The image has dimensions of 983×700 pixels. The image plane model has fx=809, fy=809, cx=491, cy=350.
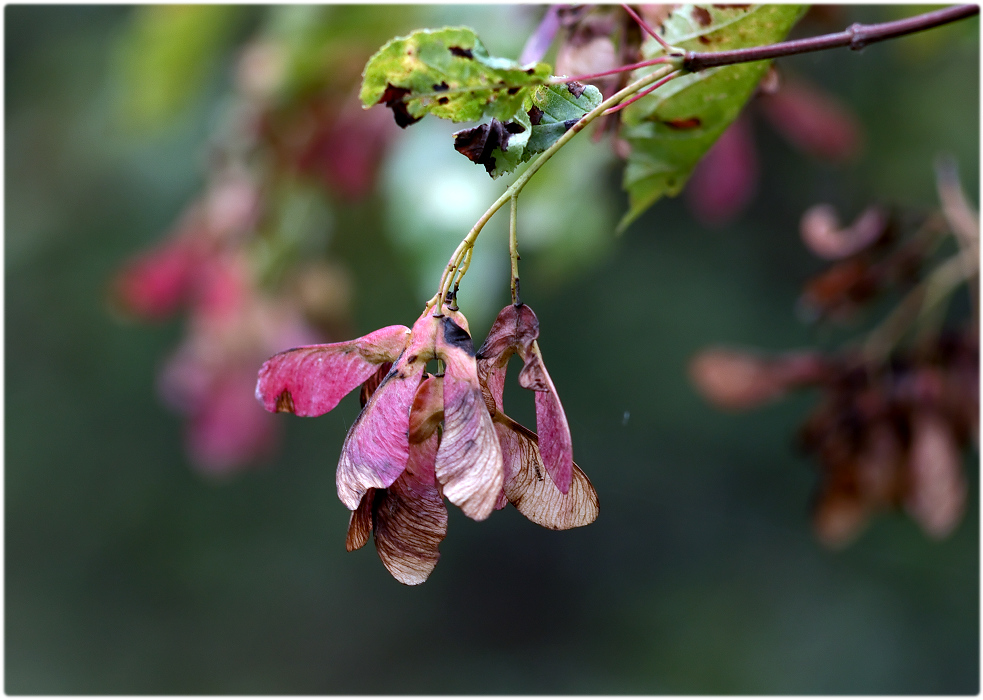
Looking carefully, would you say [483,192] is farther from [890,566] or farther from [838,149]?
[890,566]

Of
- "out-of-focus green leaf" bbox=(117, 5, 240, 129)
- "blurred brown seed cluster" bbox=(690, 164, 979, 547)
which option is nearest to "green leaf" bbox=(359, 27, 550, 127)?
"blurred brown seed cluster" bbox=(690, 164, 979, 547)

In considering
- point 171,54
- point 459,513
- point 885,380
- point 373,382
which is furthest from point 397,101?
point 459,513

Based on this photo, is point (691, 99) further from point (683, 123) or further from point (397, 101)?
point (397, 101)

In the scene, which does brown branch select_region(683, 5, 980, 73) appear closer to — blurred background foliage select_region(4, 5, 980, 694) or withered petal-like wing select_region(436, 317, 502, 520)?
withered petal-like wing select_region(436, 317, 502, 520)

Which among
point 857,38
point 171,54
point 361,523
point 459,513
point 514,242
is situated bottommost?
point 361,523

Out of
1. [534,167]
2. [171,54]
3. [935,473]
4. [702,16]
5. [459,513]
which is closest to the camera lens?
[534,167]

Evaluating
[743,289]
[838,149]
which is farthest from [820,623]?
[838,149]
